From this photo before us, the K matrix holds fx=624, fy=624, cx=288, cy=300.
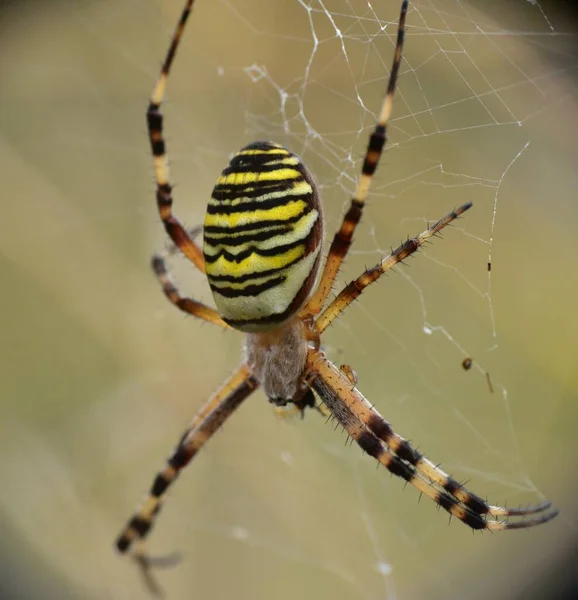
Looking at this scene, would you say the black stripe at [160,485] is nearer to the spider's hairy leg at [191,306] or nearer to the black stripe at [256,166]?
the spider's hairy leg at [191,306]

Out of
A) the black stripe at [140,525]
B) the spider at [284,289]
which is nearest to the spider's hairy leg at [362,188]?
the spider at [284,289]

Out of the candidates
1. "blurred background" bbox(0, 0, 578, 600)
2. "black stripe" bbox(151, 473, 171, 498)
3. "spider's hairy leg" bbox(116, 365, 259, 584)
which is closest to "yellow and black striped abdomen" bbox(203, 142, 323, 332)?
"blurred background" bbox(0, 0, 578, 600)

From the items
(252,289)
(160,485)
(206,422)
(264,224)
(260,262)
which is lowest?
(160,485)

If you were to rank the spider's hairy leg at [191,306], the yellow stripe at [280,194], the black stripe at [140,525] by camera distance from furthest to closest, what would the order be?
the black stripe at [140,525], the spider's hairy leg at [191,306], the yellow stripe at [280,194]

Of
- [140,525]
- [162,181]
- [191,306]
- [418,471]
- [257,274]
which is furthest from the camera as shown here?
[140,525]

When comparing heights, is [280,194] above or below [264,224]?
above

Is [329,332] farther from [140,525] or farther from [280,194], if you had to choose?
[280,194]

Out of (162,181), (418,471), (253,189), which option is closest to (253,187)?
(253,189)

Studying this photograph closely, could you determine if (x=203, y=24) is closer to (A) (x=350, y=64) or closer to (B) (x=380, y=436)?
(A) (x=350, y=64)
